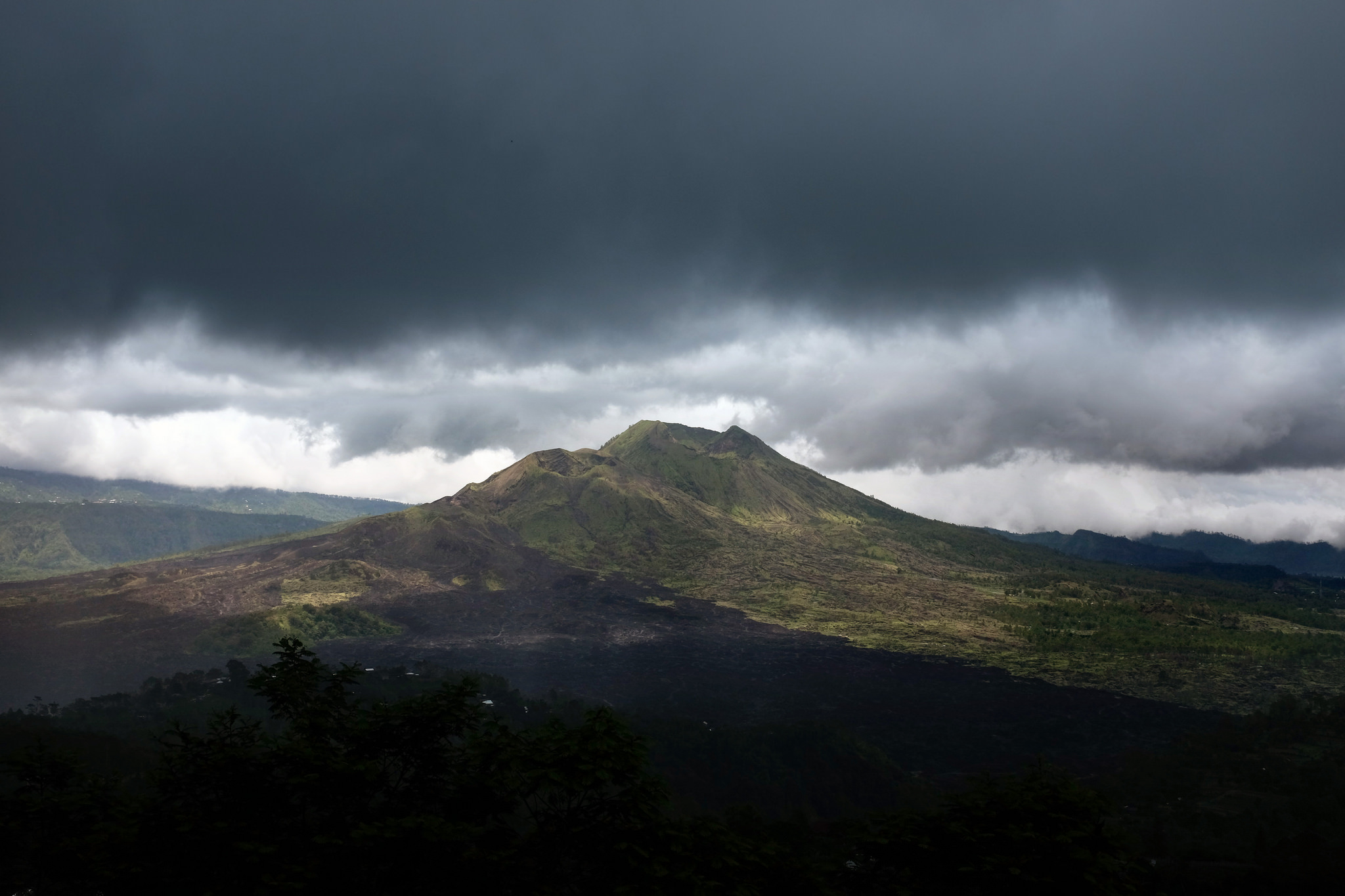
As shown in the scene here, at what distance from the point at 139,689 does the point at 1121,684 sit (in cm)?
20526

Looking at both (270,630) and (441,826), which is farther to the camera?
(270,630)

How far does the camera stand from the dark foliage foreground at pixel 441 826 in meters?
17.5

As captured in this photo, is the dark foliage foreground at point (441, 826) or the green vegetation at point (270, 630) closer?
the dark foliage foreground at point (441, 826)

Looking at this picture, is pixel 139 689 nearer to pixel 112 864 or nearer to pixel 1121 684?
pixel 112 864

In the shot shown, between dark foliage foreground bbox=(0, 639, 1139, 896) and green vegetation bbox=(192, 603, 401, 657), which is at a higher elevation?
dark foliage foreground bbox=(0, 639, 1139, 896)

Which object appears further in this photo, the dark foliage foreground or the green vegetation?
the green vegetation

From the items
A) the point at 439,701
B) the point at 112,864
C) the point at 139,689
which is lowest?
the point at 139,689

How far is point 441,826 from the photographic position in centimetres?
1786

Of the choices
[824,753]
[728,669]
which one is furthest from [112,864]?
[728,669]

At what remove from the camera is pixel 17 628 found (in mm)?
184500

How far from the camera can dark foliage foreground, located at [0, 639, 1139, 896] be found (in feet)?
57.3

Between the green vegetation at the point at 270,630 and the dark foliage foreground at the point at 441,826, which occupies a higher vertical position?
the dark foliage foreground at the point at 441,826

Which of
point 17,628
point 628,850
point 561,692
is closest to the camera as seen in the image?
point 628,850

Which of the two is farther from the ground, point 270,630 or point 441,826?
point 441,826
